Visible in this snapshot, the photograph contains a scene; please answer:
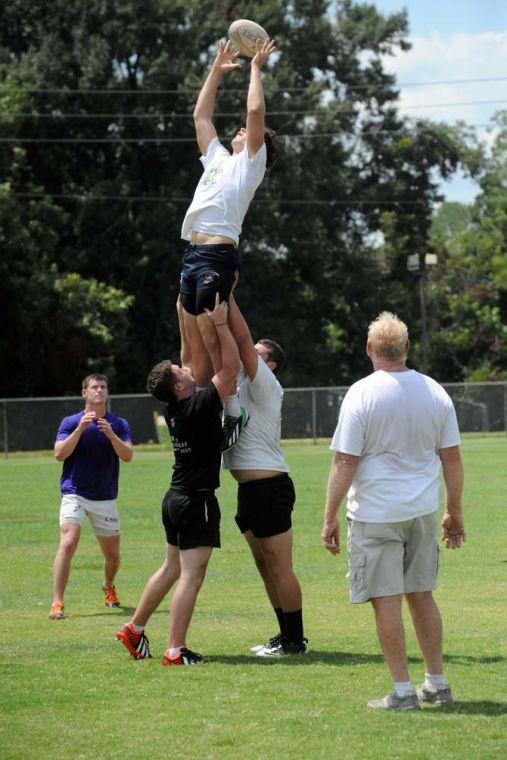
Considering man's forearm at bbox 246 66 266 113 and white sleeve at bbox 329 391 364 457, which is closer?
white sleeve at bbox 329 391 364 457

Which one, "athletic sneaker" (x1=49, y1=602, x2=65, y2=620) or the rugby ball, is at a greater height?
the rugby ball

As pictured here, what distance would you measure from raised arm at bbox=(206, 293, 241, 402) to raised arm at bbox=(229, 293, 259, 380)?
171mm

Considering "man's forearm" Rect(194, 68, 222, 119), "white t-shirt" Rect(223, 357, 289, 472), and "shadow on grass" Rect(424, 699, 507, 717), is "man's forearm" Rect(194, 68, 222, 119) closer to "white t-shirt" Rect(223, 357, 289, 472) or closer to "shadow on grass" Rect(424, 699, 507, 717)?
"white t-shirt" Rect(223, 357, 289, 472)

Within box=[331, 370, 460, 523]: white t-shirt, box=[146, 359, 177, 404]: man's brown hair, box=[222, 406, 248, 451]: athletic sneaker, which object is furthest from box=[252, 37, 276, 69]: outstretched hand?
box=[331, 370, 460, 523]: white t-shirt

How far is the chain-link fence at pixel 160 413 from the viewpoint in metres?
36.4

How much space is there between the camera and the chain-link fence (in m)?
36.4

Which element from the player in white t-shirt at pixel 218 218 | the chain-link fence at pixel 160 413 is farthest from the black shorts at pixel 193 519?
the chain-link fence at pixel 160 413

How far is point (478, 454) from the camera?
3247 cm

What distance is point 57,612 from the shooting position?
10.5 metres

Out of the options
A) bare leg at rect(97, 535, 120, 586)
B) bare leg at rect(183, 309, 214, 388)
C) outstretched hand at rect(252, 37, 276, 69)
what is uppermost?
outstretched hand at rect(252, 37, 276, 69)

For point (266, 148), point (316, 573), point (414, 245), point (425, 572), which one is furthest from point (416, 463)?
point (414, 245)

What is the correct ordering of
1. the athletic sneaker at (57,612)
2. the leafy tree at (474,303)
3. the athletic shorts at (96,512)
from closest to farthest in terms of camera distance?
1. the athletic sneaker at (57,612)
2. the athletic shorts at (96,512)
3. the leafy tree at (474,303)

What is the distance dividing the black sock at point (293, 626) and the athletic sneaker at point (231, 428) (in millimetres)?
1280

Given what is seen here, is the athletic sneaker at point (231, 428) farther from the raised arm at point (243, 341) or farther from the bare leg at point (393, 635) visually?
the bare leg at point (393, 635)
